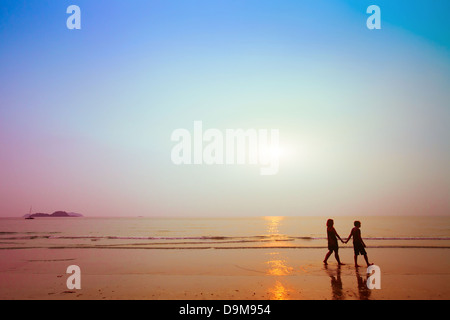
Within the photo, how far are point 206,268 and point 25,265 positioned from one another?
30.5ft

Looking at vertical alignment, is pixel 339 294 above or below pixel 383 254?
above

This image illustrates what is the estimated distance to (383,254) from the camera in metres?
17.8
